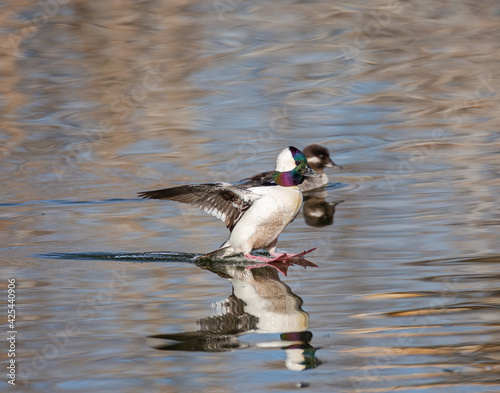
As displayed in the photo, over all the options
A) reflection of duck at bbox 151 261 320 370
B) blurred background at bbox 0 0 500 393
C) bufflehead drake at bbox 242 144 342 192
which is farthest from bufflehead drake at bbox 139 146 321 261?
bufflehead drake at bbox 242 144 342 192

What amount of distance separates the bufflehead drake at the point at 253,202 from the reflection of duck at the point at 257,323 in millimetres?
663

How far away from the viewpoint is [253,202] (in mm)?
8547

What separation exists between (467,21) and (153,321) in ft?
51.2

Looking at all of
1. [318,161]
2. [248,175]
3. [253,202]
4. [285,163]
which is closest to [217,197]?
[253,202]

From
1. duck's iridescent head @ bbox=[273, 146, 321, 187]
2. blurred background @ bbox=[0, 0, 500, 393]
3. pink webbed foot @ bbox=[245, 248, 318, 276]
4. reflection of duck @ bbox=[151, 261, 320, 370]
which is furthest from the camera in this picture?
duck's iridescent head @ bbox=[273, 146, 321, 187]

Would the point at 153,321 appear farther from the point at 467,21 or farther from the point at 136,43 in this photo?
the point at 467,21

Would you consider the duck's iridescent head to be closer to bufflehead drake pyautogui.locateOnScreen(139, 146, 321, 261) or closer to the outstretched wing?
bufflehead drake pyautogui.locateOnScreen(139, 146, 321, 261)

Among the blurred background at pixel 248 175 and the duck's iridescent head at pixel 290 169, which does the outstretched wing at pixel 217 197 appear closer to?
the duck's iridescent head at pixel 290 169

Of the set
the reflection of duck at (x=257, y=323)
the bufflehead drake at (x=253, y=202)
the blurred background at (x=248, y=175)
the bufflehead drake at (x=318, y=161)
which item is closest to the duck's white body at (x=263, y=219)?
the bufflehead drake at (x=253, y=202)

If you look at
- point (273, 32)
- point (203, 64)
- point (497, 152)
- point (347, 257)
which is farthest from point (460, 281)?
point (273, 32)

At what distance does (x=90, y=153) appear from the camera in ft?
46.6

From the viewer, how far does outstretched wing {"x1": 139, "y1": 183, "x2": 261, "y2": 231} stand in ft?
27.2

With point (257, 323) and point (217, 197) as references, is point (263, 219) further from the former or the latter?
point (257, 323)

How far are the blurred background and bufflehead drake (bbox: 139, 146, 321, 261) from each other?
46 cm
